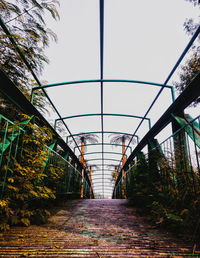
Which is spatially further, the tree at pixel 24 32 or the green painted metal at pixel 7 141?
the tree at pixel 24 32

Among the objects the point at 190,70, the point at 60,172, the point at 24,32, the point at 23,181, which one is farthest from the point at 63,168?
the point at 190,70

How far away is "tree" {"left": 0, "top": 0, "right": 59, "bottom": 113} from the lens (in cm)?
308

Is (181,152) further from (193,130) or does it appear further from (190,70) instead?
(190,70)

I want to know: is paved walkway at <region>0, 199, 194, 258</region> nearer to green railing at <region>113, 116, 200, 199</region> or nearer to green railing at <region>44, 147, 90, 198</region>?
green railing at <region>113, 116, 200, 199</region>

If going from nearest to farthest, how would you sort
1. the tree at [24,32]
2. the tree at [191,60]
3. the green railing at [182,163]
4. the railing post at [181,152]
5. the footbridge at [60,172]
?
the footbridge at [60,172], the green railing at [182,163], the railing post at [181,152], the tree at [24,32], the tree at [191,60]

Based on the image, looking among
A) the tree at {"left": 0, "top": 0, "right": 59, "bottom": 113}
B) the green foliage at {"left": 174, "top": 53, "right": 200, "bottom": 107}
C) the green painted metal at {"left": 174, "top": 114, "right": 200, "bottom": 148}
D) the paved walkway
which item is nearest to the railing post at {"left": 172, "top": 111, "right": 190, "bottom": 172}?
the green painted metal at {"left": 174, "top": 114, "right": 200, "bottom": 148}

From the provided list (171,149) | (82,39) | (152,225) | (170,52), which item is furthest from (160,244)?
(82,39)

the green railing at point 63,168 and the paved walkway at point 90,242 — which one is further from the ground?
the green railing at point 63,168

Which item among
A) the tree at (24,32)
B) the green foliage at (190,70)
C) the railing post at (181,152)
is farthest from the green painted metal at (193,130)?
the tree at (24,32)

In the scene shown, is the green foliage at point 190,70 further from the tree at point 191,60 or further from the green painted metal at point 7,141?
the green painted metal at point 7,141

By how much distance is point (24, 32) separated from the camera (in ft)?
10.9

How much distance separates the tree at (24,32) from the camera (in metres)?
3.08

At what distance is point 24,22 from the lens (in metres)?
3.27

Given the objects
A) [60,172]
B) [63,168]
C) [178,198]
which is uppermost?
[63,168]
